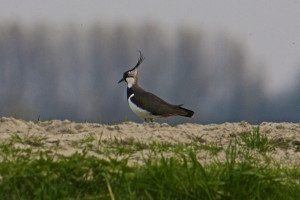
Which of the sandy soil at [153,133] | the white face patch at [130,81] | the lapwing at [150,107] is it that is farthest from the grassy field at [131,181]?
the white face patch at [130,81]

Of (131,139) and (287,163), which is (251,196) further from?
(131,139)

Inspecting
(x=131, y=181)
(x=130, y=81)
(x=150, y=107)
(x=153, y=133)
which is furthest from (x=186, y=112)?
(x=131, y=181)

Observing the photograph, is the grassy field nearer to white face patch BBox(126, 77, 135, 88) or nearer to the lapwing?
the lapwing

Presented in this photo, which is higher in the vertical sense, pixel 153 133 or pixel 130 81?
pixel 130 81

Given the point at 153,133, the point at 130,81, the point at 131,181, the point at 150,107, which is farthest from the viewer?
the point at 130,81

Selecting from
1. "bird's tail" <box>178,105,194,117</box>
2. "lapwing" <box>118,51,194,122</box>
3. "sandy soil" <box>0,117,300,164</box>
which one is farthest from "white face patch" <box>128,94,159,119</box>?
"sandy soil" <box>0,117,300,164</box>

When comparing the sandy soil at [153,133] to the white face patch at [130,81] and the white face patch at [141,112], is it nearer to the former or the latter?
the white face patch at [141,112]

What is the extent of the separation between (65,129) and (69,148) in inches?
66.2

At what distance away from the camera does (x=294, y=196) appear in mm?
3857

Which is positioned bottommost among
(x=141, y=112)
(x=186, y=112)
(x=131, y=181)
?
(x=131, y=181)

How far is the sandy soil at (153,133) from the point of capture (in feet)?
18.5

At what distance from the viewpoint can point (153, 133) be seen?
629cm

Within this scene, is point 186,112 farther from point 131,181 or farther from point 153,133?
point 131,181

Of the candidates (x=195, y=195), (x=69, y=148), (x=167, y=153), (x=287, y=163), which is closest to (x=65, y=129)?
(x=69, y=148)
